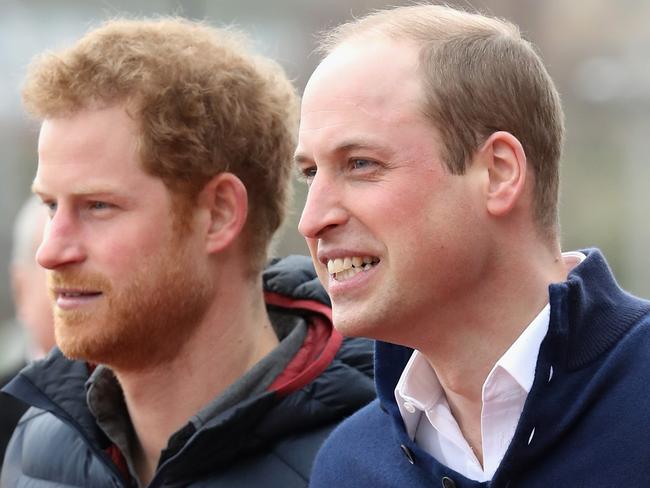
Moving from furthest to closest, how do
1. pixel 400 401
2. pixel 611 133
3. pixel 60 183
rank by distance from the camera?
pixel 611 133 < pixel 60 183 < pixel 400 401

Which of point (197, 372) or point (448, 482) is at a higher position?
point (197, 372)

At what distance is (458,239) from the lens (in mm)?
2854

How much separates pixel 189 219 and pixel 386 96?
108 cm

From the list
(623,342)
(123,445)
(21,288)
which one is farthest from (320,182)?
(21,288)

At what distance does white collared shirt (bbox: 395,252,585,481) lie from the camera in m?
2.81

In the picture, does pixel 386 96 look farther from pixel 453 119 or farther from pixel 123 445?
pixel 123 445

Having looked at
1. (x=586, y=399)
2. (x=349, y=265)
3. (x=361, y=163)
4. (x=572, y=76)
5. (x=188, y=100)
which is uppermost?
(x=572, y=76)

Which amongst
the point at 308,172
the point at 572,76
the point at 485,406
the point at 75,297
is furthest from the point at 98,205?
the point at 572,76

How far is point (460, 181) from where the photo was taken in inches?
113

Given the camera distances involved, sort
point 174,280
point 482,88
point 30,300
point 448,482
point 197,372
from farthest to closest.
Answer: point 30,300 < point 197,372 < point 174,280 < point 482,88 < point 448,482

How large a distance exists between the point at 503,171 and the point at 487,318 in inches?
12.5

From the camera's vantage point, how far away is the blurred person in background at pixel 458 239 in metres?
2.80

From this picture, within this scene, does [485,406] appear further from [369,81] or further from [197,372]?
[197,372]

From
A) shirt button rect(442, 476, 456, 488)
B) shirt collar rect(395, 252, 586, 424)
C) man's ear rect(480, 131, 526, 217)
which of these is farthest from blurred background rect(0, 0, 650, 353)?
shirt button rect(442, 476, 456, 488)
